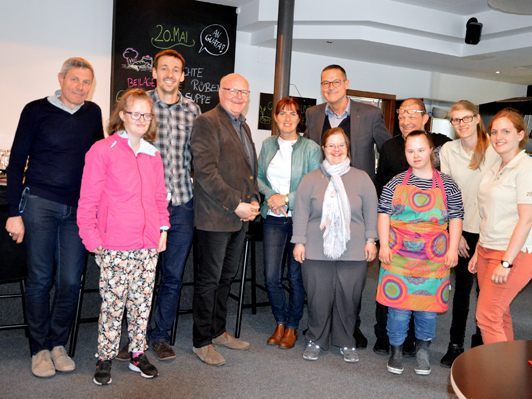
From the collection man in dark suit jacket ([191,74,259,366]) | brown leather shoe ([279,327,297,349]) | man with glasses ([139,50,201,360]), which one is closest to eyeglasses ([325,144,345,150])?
man in dark suit jacket ([191,74,259,366])

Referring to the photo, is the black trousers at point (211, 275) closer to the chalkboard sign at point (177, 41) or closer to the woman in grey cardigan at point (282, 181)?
the woman in grey cardigan at point (282, 181)

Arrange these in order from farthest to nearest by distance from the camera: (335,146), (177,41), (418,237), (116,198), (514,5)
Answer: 1. (177,41)
2. (514,5)
3. (335,146)
4. (418,237)
5. (116,198)

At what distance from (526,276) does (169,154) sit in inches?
74.1

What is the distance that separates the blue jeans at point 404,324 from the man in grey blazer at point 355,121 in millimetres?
331

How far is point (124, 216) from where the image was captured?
2547mm

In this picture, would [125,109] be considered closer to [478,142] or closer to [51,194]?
[51,194]

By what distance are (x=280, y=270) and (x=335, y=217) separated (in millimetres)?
523

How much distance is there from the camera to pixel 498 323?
2.66 meters

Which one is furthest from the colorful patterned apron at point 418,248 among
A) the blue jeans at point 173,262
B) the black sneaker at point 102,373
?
the black sneaker at point 102,373

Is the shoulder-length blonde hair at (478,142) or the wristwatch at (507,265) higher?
the shoulder-length blonde hair at (478,142)

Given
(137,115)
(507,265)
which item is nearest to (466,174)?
(507,265)

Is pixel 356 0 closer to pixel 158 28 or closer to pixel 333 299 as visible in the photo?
pixel 158 28

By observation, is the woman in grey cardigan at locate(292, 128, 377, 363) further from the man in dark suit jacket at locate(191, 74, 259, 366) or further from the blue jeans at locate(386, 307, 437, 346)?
the man in dark suit jacket at locate(191, 74, 259, 366)

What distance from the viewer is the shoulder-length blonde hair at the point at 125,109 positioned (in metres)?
2.60
